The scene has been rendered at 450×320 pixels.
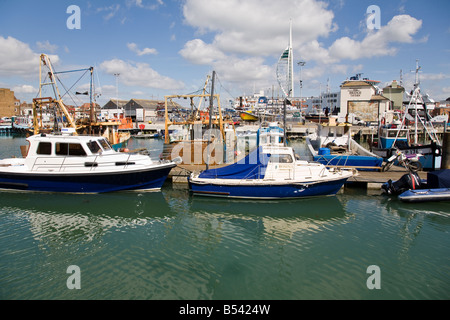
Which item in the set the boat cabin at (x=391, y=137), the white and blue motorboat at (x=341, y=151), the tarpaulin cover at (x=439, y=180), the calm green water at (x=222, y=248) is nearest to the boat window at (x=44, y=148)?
the calm green water at (x=222, y=248)

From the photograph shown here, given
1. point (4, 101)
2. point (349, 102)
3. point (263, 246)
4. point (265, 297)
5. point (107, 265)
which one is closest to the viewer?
point (265, 297)

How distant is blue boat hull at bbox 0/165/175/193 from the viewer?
13930 millimetres

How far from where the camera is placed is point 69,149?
1425 centimetres

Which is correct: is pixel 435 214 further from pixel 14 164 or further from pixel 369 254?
pixel 14 164

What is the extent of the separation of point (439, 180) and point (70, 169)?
59.8 ft

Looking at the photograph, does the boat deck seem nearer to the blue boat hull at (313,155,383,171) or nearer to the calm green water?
the blue boat hull at (313,155,383,171)

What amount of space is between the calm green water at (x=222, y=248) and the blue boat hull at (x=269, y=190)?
0.37 m

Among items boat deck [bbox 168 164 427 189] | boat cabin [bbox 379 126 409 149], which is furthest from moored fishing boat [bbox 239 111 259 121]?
boat deck [bbox 168 164 427 189]

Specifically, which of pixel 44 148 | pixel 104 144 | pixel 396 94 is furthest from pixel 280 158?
A: pixel 396 94

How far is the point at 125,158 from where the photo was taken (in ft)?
47.8
